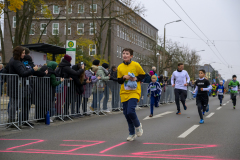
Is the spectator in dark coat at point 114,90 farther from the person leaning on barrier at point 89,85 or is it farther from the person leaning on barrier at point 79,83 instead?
the person leaning on barrier at point 79,83

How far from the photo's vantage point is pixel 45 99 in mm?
10570

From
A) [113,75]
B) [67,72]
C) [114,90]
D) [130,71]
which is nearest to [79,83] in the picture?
[67,72]

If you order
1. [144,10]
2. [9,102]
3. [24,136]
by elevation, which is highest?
[144,10]

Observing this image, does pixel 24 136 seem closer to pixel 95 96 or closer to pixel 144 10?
pixel 95 96

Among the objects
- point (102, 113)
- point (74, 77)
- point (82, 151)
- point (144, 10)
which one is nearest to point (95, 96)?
point (102, 113)

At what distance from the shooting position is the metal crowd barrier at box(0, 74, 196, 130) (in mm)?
9336

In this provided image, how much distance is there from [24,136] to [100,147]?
241cm

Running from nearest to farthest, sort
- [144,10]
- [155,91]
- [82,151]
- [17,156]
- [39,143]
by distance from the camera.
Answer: [17,156]
[82,151]
[39,143]
[155,91]
[144,10]

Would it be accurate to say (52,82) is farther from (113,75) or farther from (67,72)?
(113,75)

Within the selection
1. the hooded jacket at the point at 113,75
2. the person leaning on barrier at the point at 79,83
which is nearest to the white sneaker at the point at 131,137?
the person leaning on barrier at the point at 79,83

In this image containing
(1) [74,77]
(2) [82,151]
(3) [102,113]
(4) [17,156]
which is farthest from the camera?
(3) [102,113]

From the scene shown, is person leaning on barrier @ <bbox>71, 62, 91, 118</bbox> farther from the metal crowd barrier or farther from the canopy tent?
the canopy tent

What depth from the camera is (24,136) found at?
8.25 meters

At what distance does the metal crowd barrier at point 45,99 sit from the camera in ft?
30.6
